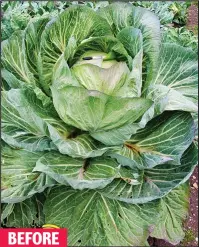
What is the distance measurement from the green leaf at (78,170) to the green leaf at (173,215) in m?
0.44

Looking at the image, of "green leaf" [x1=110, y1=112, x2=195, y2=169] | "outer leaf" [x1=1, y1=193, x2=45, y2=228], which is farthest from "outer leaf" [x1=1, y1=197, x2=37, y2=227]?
"green leaf" [x1=110, y1=112, x2=195, y2=169]

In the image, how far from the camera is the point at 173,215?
203 cm

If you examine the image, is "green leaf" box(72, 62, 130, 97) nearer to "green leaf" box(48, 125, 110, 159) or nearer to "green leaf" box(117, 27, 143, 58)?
"green leaf" box(117, 27, 143, 58)

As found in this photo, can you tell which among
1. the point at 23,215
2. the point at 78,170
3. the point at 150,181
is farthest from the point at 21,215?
the point at 150,181

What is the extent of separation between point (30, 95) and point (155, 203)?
746mm

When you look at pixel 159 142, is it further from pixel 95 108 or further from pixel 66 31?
pixel 66 31

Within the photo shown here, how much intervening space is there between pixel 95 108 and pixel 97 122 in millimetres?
92

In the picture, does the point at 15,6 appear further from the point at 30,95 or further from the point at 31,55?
the point at 30,95

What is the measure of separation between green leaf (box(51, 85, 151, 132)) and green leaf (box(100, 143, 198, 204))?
0.26 meters

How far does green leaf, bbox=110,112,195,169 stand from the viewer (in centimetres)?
169

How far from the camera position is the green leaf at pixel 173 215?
1977 mm

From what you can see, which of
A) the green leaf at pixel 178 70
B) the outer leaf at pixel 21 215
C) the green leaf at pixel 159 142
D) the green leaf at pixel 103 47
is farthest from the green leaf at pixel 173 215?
the green leaf at pixel 103 47

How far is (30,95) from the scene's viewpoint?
1684 millimetres

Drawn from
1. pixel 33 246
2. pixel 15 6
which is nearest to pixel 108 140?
pixel 33 246
